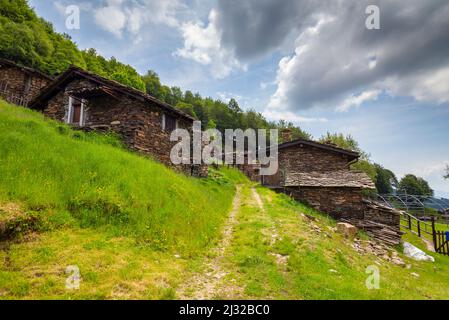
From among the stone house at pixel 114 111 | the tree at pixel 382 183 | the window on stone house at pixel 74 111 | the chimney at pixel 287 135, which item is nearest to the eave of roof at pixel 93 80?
the stone house at pixel 114 111

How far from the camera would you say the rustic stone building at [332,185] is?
1683cm

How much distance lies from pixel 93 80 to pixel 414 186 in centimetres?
8696

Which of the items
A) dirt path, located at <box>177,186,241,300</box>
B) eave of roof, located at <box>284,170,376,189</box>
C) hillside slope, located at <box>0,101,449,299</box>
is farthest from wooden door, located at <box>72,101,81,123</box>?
eave of roof, located at <box>284,170,376,189</box>

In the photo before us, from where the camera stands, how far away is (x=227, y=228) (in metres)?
10.4

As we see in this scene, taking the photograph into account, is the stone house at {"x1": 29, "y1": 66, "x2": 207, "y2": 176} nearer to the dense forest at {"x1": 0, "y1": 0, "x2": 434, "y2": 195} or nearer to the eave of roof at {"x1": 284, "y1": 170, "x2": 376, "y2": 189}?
the eave of roof at {"x1": 284, "y1": 170, "x2": 376, "y2": 189}

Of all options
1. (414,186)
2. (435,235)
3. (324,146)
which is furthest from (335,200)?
(414,186)

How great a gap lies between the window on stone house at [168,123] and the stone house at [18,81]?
1806 cm

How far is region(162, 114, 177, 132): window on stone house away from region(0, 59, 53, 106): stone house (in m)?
18.1

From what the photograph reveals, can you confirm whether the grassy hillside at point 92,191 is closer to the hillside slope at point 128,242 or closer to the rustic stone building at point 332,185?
the hillside slope at point 128,242

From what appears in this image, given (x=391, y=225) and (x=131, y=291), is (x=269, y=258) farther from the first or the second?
(x=391, y=225)

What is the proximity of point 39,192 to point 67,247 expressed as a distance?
7.18ft

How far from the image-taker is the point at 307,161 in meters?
23.4

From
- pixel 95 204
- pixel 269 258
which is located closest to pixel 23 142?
pixel 95 204

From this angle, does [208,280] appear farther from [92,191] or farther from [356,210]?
[356,210]
